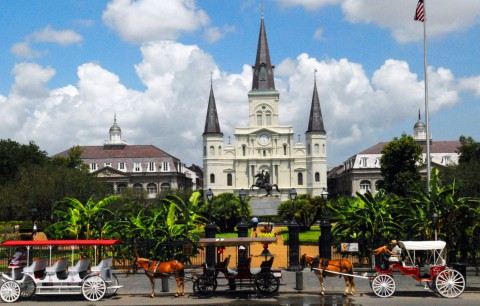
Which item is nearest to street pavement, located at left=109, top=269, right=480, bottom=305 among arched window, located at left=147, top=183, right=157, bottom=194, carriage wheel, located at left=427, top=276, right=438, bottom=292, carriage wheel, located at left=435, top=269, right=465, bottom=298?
carriage wheel, located at left=427, top=276, right=438, bottom=292

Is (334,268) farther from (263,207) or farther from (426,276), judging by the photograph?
(263,207)

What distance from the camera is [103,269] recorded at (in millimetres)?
18547

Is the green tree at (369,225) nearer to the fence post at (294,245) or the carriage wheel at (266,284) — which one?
the fence post at (294,245)

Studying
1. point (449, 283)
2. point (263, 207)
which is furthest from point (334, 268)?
point (263, 207)

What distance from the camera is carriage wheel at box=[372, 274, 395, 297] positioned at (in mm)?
18344

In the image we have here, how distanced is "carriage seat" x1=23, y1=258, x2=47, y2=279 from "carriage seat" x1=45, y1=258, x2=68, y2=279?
1.22 ft

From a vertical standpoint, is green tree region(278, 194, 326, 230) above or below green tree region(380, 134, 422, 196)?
below

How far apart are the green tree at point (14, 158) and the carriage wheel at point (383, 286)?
62302 millimetres

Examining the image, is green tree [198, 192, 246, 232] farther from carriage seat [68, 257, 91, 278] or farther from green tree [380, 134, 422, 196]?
carriage seat [68, 257, 91, 278]

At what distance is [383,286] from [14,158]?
65.7 metres

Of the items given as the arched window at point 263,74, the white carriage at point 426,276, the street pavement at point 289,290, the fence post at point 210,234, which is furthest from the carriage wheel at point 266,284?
the arched window at point 263,74

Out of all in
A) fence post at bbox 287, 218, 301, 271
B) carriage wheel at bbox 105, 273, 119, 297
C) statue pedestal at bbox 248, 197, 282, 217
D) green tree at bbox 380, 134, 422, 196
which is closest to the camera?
carriage wheel at bbox 105, 273, 119, 297

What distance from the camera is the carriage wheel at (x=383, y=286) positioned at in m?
18.3

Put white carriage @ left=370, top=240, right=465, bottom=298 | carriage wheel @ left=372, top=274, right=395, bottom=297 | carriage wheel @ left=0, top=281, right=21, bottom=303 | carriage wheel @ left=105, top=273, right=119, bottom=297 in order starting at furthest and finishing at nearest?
1. carriage wheel @ left=105, top=273, right=119, bottom=297
2. carriage wheel @ left=372, top=274, right=395, bottom=297
3. white carriage @ left=370, top=240, right=465, bottom=298
4. carriage wheel @ left=0, top=281, right=21, bottom=303
